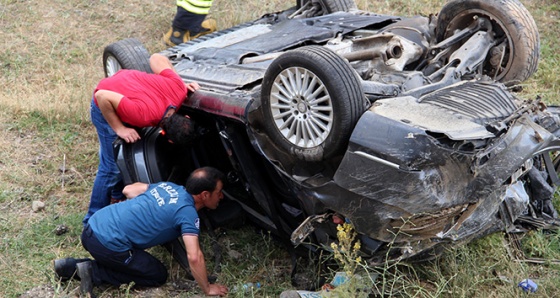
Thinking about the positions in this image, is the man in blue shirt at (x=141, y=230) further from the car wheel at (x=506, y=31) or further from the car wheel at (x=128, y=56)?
the car wheel at (x=506, y=31)

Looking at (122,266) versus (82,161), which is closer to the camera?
(122,266)

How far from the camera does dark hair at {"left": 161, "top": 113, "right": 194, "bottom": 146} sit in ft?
15.9

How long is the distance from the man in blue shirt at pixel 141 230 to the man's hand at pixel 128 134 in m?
0.38

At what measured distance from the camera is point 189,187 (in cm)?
471

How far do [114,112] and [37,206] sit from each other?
135cm

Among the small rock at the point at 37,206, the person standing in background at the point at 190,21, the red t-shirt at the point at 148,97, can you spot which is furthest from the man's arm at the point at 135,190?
the person standing in background at the point at 190,21

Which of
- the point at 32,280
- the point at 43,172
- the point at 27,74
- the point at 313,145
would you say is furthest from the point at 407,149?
the point at 27,74

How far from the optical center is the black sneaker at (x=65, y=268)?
4797 millimetres

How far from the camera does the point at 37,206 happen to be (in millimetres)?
5895

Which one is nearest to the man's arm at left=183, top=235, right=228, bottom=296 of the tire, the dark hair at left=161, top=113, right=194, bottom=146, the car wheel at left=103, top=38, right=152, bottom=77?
the dark hair at left=161, top=113, right=194, bottom=146

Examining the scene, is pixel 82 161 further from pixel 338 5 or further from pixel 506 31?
pixel 506 31

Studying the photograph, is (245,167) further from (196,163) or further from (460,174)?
(460,174)

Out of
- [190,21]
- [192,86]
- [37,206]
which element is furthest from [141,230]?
[190,21]

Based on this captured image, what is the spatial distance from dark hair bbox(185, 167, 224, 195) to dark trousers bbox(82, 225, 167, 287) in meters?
0.55
